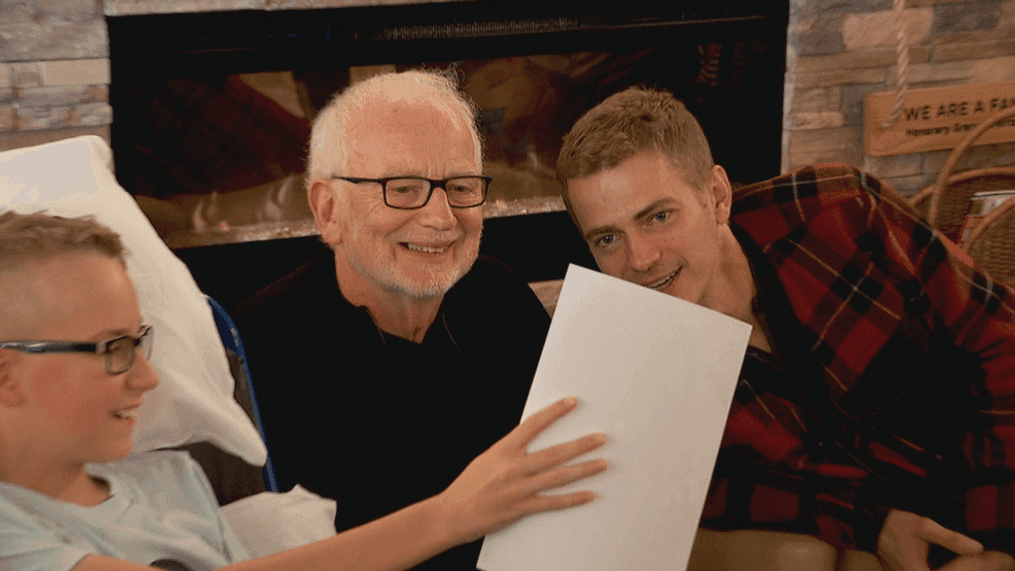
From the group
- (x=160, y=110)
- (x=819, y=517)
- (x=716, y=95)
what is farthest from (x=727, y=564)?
(x=160, y=110)

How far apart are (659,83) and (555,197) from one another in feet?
1.20

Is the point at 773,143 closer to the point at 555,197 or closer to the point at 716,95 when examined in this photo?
the point at 716,95

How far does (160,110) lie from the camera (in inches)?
53.2

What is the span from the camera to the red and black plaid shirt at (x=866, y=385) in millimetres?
897

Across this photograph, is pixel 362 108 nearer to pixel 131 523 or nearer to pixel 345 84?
pixel 131 523

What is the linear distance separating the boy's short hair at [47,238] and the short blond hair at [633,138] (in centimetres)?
46

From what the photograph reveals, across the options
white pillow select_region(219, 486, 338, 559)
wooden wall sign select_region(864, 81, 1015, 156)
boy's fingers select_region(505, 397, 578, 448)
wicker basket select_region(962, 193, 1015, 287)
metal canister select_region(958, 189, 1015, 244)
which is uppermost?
wooden wall sign select_region(864, 81, 1015, 156)

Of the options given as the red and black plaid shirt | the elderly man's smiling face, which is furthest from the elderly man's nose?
the red and black plaid shirt

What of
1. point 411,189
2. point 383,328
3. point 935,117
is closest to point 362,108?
point 411,189

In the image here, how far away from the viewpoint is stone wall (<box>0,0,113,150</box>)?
50.6 inches

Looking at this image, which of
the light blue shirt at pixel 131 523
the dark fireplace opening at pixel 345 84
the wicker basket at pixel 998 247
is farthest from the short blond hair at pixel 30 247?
the wicker basket at pixel 998 247

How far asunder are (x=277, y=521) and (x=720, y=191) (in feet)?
2.02

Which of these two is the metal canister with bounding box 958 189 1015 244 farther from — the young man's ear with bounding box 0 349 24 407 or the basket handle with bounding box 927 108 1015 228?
the young man's ear with bounding box 0 349 24 407

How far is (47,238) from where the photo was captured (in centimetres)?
54
